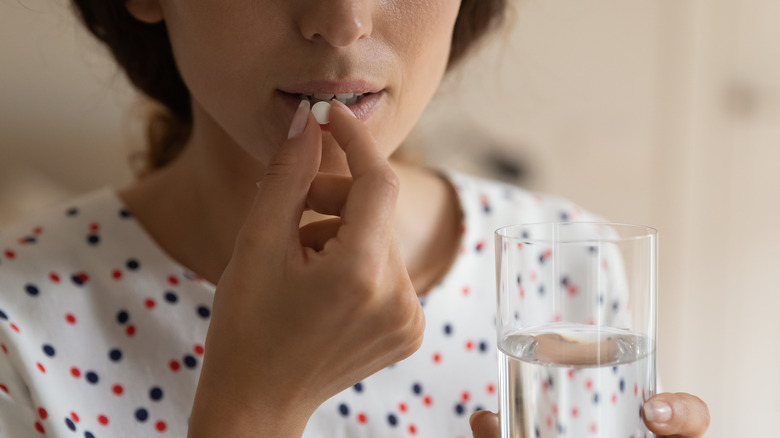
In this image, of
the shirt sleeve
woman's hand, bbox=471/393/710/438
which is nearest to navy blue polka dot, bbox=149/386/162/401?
the shirt sleeve

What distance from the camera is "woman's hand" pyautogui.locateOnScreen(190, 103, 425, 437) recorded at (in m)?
0.54

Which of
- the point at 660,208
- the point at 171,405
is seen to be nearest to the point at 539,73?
the point at 660,208

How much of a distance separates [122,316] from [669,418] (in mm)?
598

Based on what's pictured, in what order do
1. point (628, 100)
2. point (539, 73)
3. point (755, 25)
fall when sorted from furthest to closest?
point (755, 25) < point (628, 100) < point (539, 73)

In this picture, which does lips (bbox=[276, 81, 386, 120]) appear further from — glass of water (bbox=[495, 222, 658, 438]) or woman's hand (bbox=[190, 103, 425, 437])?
glass of water (bbox=[495, 222, 658, 438])

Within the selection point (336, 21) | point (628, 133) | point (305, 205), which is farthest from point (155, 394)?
point (628, 133)

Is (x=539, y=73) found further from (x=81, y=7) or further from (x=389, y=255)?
(x=389, y=255)

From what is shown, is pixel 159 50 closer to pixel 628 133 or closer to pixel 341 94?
pixel 341 94

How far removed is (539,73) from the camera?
1.49 meters

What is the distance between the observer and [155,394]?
0.83m

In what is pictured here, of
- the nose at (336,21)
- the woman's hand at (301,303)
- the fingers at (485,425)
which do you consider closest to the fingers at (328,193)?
the woman's hand at (301,303)

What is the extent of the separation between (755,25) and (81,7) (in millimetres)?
1465

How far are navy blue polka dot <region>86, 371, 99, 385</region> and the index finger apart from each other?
41 centimetres

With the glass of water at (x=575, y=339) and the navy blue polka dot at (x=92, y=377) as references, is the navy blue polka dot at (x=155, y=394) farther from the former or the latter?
the glass of water at (x=575, y=339)
